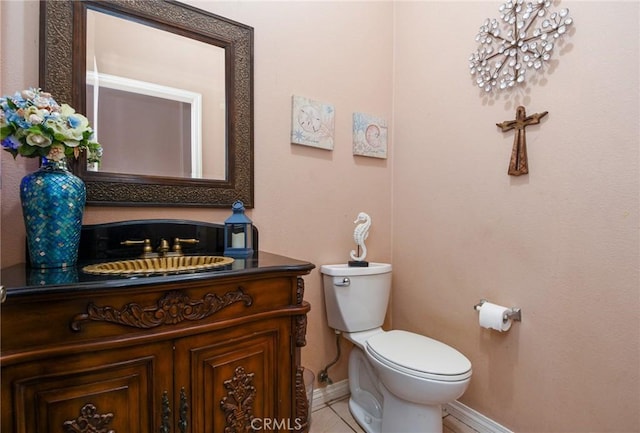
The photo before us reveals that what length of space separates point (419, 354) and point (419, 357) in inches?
1.2

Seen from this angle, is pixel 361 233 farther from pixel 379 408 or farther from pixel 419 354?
pixel 379 408

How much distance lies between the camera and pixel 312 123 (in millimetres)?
1557

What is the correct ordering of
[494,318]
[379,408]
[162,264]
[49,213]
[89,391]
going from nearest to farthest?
[89,391]
[49,213]
[162,264]
[494,318]
[379,408]

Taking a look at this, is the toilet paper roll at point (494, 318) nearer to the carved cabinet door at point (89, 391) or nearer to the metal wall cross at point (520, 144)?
the metal wall cross at point (520, 144)

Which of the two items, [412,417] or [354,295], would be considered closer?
[412,417]

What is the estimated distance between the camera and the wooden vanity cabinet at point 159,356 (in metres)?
0.63

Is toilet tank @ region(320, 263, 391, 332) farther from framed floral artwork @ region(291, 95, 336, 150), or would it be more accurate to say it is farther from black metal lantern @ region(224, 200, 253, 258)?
framed floral artwork @ region(291, 95, 336, 150)

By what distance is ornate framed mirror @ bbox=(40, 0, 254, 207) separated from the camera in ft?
3.46

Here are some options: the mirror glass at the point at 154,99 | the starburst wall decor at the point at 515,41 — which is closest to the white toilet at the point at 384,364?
the mirror glass at the point at 154,99

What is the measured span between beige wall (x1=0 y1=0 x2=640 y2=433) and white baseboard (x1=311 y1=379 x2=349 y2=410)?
5cm

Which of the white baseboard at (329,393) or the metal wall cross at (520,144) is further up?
the metal wall cross at (520,144)

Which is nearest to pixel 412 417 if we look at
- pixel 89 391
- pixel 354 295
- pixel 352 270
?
pixel 354 295

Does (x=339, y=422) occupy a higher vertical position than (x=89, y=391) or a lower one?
lower

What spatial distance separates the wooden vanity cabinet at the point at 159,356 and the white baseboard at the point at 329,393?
25.3 inches
